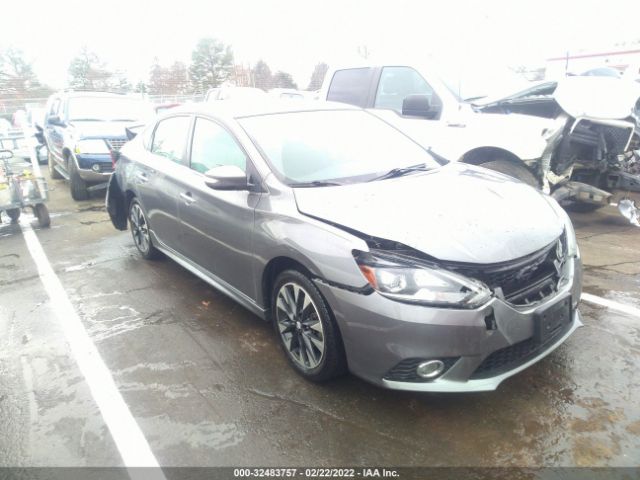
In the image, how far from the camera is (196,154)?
3844mm

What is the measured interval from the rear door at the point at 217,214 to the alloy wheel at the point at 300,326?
374 mm

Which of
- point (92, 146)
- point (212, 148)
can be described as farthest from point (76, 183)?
point (212, 148)

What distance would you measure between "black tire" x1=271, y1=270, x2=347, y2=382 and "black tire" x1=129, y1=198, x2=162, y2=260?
2.44 metres

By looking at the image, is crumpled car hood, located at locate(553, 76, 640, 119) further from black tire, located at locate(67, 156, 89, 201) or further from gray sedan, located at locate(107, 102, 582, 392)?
black tire, located at locate(67, 156, 89, 201)

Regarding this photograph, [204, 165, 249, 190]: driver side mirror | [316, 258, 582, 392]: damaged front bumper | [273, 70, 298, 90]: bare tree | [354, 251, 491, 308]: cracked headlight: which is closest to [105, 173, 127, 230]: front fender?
[204, 165, 249, 190]: driver side mirror

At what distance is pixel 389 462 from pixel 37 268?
4.60 meters

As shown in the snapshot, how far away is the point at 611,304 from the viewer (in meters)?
3.76

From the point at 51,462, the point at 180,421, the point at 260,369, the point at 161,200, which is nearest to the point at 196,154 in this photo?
the point at 161,200

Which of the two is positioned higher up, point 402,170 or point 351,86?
point 351,86

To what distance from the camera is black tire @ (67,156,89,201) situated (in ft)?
27.3

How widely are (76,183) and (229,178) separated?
657 cm

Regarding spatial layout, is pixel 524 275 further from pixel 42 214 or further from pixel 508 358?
pixel 42 214

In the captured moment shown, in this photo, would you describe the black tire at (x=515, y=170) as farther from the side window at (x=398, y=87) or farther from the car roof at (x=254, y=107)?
the car roof at (x=254, y=107)

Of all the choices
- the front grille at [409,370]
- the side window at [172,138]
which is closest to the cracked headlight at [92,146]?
the side window at [172,138]
